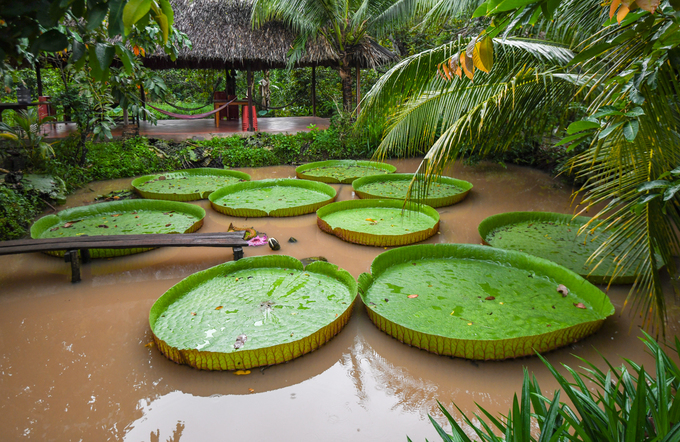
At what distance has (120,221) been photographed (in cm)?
459

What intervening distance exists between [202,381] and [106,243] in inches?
75.1

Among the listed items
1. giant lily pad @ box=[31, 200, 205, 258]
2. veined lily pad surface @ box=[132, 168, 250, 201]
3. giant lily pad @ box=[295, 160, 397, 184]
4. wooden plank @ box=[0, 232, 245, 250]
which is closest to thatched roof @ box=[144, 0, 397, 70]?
giant lily pad @ box=[295, 160, 397, 184]

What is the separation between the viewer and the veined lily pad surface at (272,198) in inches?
197

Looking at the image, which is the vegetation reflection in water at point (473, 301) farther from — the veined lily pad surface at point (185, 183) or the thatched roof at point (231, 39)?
the thatched roof at point (231, 39)

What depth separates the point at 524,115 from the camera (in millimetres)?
2742

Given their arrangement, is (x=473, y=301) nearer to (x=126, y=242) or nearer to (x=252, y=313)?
(x=252, y=313)

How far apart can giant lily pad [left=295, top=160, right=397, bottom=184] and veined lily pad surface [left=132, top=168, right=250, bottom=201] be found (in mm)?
1149

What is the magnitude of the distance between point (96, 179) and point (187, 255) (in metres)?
3.79

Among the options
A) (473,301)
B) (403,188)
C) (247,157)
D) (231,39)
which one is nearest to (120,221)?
(247,157)

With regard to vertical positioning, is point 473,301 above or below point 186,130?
below

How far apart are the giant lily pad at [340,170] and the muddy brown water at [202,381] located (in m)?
3.70

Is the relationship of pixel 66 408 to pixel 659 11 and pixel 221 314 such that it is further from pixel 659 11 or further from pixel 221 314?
pixel 659 11

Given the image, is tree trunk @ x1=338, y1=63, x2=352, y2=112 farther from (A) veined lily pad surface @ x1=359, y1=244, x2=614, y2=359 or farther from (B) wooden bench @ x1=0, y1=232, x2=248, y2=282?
(A) veined lily pad surface @ x1=359, y1=244, x2=614, y2=359

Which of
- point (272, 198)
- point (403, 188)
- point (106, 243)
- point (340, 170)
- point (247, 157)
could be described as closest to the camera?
point (106, 243)
